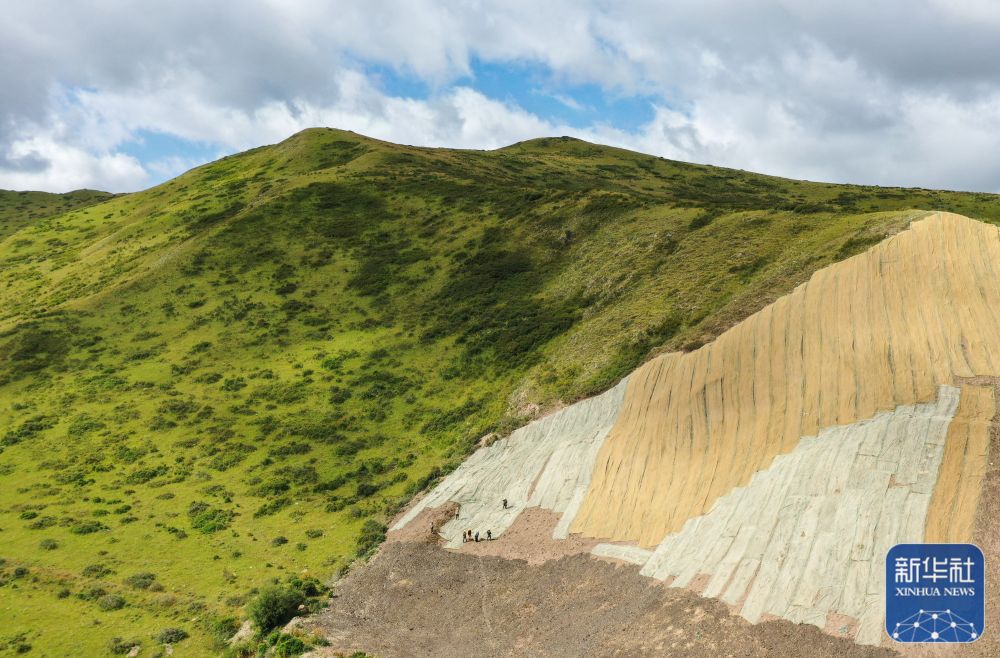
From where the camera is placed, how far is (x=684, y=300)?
2135 inches

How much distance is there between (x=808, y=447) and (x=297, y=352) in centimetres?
5461

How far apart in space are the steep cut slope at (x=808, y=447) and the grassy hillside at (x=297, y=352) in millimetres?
4901

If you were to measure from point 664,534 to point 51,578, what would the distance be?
35758 mm

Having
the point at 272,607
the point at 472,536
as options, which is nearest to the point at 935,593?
the point at 472,536

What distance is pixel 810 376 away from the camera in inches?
1412

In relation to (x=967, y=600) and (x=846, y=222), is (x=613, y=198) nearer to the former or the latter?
(x=846, y=222)

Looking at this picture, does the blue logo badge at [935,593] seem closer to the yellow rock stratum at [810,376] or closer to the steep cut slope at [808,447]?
the steep cut slope at [808,447]

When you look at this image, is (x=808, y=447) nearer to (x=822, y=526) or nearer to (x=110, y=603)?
(x=822, y=526)

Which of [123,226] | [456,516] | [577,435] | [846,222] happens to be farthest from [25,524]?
[123,226]

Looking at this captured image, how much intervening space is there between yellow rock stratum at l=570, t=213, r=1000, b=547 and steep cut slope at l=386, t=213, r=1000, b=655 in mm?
93

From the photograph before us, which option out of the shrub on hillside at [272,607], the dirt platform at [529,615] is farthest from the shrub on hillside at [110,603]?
the dirt platform at [529,615]

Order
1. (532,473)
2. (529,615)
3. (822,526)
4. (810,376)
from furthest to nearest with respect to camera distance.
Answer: (532,473) < (810,376) < (529,615) < (822,526)

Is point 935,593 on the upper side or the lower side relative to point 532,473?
lower

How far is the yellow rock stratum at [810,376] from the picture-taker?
105 ft
